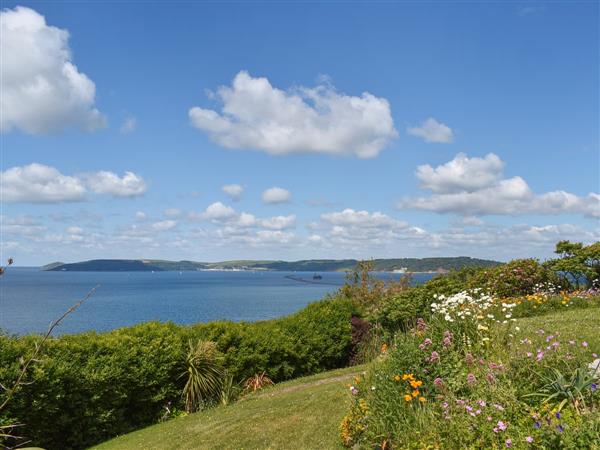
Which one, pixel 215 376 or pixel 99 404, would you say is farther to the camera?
pixel 215 376

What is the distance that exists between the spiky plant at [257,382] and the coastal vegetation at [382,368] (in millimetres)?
49

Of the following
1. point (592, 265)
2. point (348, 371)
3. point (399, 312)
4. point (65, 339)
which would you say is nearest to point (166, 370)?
point (65, 339)

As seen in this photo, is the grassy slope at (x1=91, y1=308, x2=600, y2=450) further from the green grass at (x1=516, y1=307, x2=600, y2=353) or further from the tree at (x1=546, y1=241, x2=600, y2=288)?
the tree at (x1=546, y1=241, x2=600, y2=288)

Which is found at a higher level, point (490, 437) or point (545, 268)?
point (545, 268)

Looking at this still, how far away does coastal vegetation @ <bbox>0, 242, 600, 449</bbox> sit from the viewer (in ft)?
17.4

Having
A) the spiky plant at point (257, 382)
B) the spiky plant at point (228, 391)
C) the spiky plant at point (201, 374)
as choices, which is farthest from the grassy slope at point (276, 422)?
the spiky plant at point (257, 382)

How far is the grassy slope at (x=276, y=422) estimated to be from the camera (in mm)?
7496

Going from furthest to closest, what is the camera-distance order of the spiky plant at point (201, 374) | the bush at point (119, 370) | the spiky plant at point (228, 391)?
the spiky plant at point (228, 391), the spiky plant at point (201, 374), the bush at point (119, 370)

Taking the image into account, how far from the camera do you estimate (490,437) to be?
192 inches

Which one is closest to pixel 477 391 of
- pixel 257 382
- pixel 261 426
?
pixel 261 426

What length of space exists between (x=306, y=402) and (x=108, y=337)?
190 inches

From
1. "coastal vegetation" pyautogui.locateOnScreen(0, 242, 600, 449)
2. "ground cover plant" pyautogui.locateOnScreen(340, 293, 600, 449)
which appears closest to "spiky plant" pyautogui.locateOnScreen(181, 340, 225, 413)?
"coastal vegetation" pyautogui.locateOnScreen(0, 242, 600, 449)

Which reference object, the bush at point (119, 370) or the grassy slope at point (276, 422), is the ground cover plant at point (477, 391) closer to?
the grassy slope at point (276, 422)

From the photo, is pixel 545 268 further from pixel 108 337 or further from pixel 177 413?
pixel 108 337
